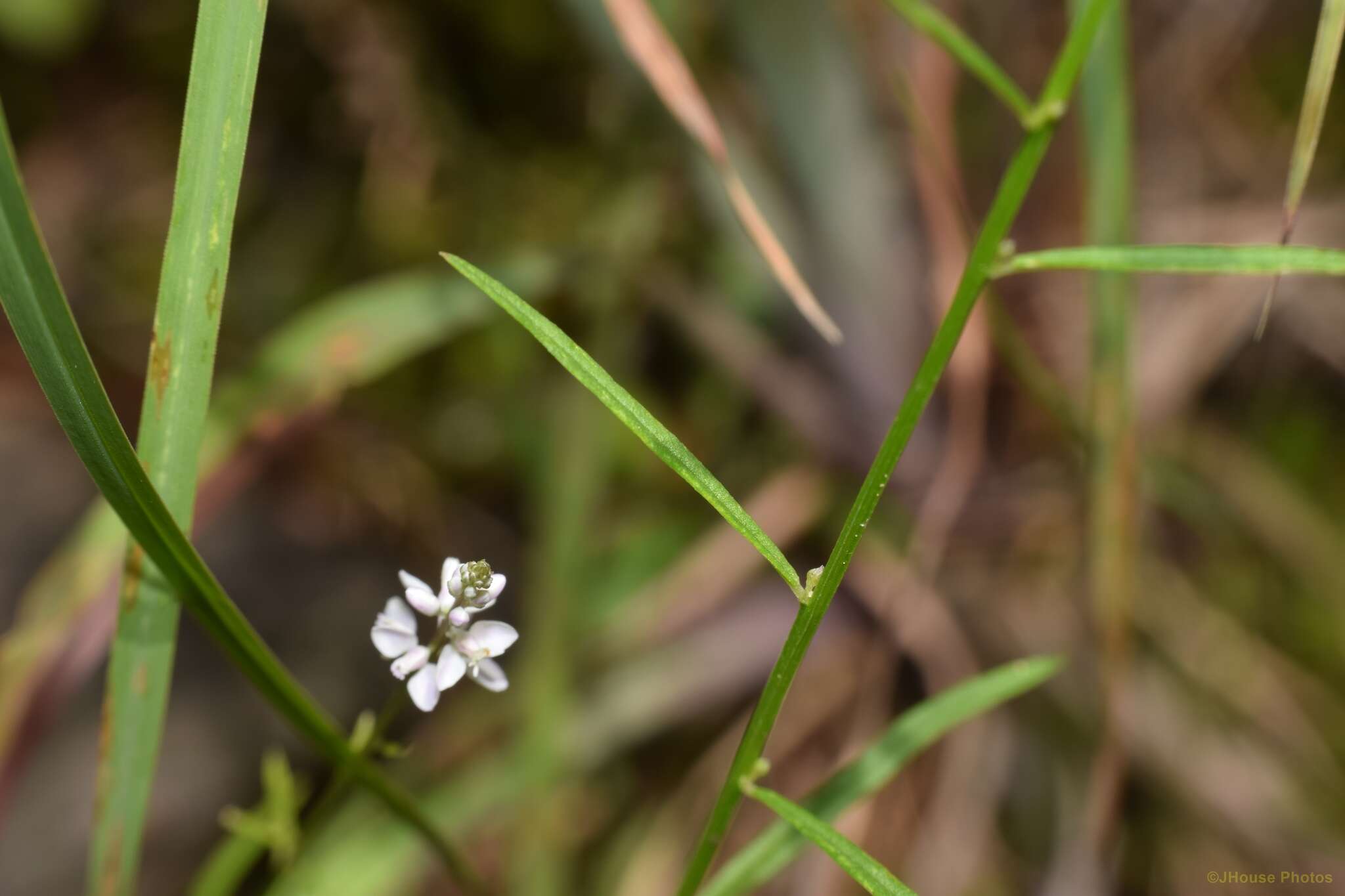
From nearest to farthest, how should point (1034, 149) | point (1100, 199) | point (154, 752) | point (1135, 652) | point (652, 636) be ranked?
point (1034, 149)
point (154, 752)
point (1100, 199)
point (652, 636)
point (1135, 652)

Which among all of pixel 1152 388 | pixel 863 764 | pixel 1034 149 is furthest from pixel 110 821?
pixel 1152 388

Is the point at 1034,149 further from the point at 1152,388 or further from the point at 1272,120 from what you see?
the point at 1272,120

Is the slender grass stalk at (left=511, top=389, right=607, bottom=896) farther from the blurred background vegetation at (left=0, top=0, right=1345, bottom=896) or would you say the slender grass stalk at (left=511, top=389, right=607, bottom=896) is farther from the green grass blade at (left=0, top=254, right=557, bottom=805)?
the green grass blade at (left=0, top=254, right=557, bottom=805)

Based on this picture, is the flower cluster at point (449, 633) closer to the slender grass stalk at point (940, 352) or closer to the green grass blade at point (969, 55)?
the slender grass stalk at point (940, 352)

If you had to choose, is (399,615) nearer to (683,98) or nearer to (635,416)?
(635,416)

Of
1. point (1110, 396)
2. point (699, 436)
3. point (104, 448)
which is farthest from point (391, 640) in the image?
point (699, 436)

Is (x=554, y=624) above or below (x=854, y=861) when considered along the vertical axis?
below

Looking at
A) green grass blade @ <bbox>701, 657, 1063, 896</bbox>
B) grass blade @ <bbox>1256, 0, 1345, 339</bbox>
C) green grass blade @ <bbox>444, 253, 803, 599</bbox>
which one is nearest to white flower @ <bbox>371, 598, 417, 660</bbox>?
green grass blade @ <bbox>444, 253, 803, 599</bbox>
